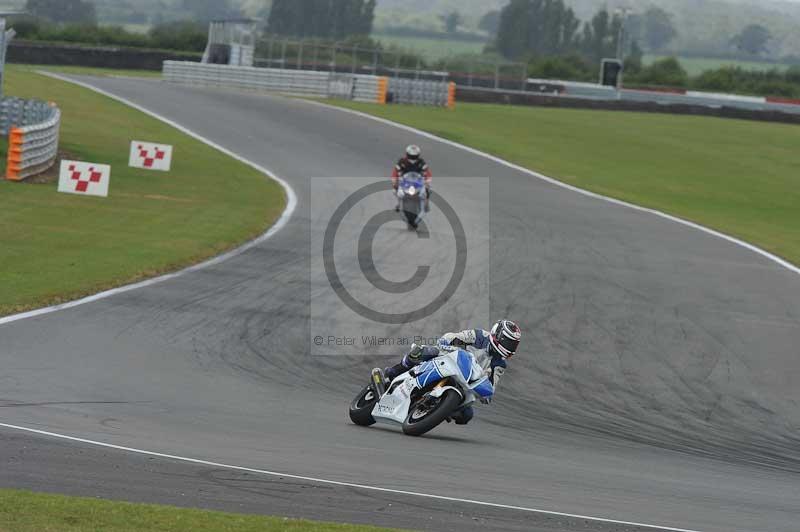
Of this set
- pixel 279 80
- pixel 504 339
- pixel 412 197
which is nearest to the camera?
pixel 504 339

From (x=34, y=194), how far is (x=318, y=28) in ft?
345

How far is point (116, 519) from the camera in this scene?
7.52 m

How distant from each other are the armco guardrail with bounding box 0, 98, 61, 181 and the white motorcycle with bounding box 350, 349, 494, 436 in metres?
19.8

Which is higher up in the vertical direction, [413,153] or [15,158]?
[413,153]

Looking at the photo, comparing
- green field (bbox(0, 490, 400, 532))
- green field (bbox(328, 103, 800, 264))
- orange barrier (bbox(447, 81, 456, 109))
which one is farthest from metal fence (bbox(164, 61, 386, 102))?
green field (bbox(0, 490, 400, 532))

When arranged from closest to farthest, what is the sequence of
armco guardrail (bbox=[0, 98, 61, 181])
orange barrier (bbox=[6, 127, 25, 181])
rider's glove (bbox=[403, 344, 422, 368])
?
rider's glove (bbox=[403, 344, 422, 368]), orange barrier (bbox=[6, 127, 25, 181]), armco guardrail (bbox=[0, 98, 61, 181])

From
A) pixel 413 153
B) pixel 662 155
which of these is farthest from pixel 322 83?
pixel 413 153

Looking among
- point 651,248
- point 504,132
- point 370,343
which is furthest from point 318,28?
point 370,343

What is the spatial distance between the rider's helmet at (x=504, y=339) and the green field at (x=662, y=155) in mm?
16697

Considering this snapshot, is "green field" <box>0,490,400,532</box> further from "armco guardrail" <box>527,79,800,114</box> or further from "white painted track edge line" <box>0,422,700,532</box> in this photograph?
"armco guardrail" <box>527,79,800,114</box>

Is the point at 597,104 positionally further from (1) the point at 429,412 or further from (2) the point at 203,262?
(1) the point at 429,412

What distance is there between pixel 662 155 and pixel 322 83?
18.9 metres

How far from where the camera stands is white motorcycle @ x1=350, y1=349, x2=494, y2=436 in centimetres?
1125

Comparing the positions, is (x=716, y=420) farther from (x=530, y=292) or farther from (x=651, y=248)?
(x=651, y=248)
